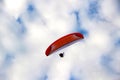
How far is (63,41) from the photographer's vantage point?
551 ft

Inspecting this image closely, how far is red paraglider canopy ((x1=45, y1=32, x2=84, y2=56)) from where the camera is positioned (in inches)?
6599

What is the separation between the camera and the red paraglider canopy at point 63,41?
550 ft

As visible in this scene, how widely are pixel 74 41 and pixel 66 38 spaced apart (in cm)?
272

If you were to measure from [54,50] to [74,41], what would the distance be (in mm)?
6056

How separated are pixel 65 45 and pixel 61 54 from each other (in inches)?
175

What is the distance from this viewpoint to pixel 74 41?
16988 cm

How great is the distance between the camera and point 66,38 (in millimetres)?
168500

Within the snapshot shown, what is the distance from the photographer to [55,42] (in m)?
169

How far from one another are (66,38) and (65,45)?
1.93 m

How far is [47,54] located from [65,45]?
20.1ft

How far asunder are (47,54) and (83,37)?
36.0ft

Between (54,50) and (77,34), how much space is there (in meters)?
7.70

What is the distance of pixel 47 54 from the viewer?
171 metres

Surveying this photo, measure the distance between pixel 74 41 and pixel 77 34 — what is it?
2.08 meters
